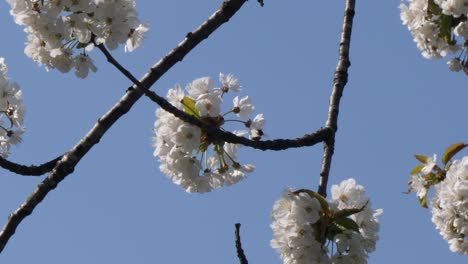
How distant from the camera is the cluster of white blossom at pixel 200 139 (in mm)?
6098

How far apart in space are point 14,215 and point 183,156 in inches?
53.1

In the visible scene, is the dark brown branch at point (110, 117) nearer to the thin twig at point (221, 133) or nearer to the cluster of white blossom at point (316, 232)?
the thin twig at point (221, 133)

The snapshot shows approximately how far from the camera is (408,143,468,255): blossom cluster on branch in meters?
7.05

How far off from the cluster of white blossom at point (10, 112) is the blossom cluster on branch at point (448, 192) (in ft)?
12.1

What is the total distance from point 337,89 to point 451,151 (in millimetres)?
1169

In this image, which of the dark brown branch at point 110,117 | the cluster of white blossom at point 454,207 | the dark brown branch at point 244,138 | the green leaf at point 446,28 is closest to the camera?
the dark brown branch at point 244,138

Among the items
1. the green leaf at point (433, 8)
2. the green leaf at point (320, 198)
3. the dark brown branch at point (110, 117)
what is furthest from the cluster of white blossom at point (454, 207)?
the dark brown branch at point (110, 117)

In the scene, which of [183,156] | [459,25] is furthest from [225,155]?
[459,25]

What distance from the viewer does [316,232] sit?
5859mm

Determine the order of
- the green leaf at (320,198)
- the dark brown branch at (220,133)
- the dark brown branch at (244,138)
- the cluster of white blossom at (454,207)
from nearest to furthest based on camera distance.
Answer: the dark brown branch at (220,133), the dark brown branch at (244,138), the green leaf at (320,198), the cluster of white blossom at (454,207)

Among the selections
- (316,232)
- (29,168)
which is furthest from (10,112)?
(316,232)

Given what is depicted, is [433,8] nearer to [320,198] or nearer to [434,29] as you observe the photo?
[434,29]

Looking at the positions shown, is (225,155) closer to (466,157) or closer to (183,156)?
(183,156)

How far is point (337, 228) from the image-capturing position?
19.4 feet
